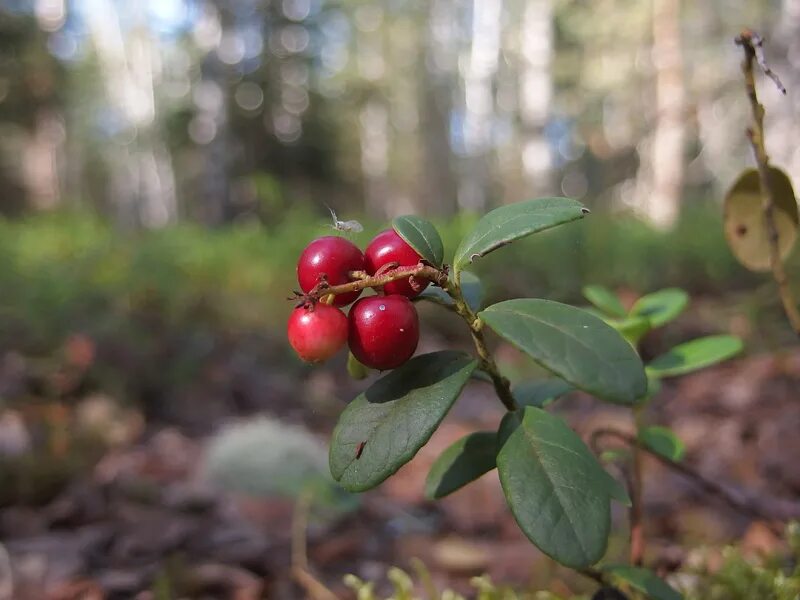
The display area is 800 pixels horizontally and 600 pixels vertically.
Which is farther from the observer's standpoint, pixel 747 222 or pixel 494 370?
pixel 747 222

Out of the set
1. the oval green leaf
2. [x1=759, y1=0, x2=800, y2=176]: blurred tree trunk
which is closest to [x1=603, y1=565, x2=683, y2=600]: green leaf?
the oval green leaf

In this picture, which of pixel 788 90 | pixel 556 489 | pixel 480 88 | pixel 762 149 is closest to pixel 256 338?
pixel 762 149

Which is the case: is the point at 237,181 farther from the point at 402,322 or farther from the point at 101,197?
the point at 101,197

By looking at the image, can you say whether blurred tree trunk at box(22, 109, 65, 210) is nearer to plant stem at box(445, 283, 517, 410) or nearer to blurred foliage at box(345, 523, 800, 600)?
blurred foliage at box(345, 523, 800, 600)

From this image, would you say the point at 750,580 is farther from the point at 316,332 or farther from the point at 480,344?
the point at 316,332

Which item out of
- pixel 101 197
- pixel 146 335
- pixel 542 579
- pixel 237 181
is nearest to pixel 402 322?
pixel 542 579

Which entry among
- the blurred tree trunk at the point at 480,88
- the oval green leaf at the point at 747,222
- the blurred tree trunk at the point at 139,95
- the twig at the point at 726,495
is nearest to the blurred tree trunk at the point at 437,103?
the blurred tree trunk at the point at 480,88
